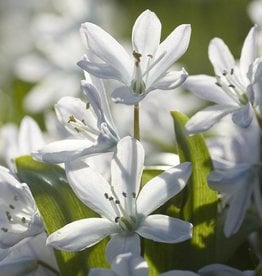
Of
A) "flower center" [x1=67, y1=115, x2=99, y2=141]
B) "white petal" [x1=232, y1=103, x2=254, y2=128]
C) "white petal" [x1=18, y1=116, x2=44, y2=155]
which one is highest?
"flower center" [x1=67, y1=115, x2=99, y2=141]

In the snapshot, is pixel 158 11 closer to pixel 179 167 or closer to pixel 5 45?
pixel 5 45

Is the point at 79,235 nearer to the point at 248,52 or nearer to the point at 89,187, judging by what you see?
the point at 89,187

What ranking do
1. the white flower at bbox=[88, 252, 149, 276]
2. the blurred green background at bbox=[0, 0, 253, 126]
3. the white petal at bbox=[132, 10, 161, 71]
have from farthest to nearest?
the blurred green background at bbox=[0, 0, 253, 126], the white petal at bbox=[132, 10, 161, 71], the white flower at bbox=[88, 252, 149, 276]

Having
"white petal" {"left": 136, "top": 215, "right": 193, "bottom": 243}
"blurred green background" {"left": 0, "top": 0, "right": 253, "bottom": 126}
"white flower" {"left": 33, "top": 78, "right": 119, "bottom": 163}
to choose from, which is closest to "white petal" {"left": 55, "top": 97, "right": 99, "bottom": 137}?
"white flower" {"left": 33, "top": 78, "right": 119, "bottom": 163}

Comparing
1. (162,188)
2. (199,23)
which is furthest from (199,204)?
(199,23)

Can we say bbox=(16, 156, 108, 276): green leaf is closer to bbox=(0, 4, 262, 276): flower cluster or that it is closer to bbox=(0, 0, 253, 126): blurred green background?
bbox=(0, 4, 262, 276): flower cluster

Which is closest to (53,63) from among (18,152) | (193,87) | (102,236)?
(18,152)
